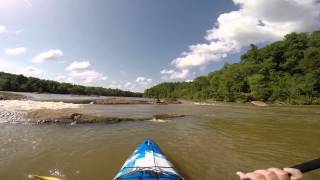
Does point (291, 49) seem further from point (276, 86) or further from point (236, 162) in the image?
point (236, 162)

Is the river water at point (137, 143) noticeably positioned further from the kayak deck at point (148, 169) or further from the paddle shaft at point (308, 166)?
the paddle shaft at point (308, 166)

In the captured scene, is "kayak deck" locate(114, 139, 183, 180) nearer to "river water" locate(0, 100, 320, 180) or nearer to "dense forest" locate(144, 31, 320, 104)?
"river water" locate(0, 100, 320, 180)

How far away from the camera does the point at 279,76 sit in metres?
89.8

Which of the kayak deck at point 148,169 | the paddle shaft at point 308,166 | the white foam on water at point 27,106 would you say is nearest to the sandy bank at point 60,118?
the white foam on water at point 27,106

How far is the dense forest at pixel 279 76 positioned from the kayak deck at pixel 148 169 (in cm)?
6444

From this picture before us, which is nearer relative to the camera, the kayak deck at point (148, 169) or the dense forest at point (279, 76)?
the kayak deck at point (148, 169)

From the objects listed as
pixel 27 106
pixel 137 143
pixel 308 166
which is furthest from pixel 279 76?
pixel 308 166

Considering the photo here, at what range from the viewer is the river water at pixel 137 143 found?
1103 centimetres

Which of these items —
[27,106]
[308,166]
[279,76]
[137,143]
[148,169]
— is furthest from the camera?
[279,76]

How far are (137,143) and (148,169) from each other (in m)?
6.99

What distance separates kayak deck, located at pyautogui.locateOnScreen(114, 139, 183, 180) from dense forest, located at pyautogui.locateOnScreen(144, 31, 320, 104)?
6444cm

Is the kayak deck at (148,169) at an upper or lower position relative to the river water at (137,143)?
upper

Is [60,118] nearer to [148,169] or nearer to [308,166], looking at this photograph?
[148,169]

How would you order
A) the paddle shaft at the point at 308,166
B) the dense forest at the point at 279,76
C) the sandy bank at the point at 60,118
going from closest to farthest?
1. the paddle shaft at the point at 308,166
2. the sandy bank at the point at 60,118
3. the dense forest at the point at 279,76
